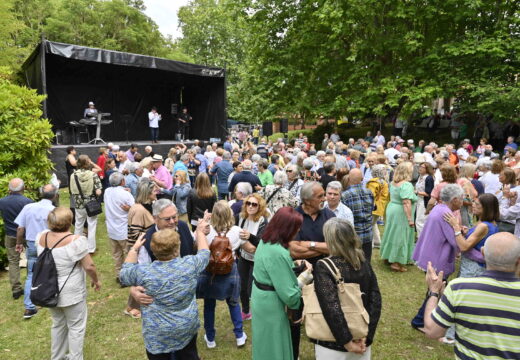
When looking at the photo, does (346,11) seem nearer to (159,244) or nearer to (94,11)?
(159,244)

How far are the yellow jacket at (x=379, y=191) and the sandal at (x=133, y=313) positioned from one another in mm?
3987

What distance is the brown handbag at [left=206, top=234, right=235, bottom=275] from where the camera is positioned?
3205mm

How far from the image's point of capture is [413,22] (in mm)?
15609

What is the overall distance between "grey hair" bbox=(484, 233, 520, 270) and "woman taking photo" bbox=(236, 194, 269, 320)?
76.0 inches

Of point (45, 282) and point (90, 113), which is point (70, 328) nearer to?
point (45, 282)

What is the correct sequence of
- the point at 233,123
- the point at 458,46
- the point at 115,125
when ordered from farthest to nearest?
the point at 233,123
the point at 115,125
the point at 458,46

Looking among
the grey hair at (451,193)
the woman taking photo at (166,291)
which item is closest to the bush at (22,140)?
the woman taking photo at (166,291)

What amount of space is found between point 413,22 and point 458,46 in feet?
7.95

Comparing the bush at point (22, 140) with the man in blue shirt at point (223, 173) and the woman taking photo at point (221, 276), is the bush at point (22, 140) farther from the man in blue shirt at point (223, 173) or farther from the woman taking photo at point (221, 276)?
the woman taking photo at point (221, 276)

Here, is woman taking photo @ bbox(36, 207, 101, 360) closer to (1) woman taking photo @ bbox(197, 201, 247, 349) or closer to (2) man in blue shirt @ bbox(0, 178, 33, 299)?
(1) woman taking photo @ bbox(197, 201, 247, 349)

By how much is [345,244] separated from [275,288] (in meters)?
0.60

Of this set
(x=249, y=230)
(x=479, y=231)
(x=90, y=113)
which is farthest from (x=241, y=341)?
(x=90, y=113)

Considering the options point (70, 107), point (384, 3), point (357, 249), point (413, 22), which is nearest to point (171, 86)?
point (70, 107)

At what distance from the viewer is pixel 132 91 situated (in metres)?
17.2
